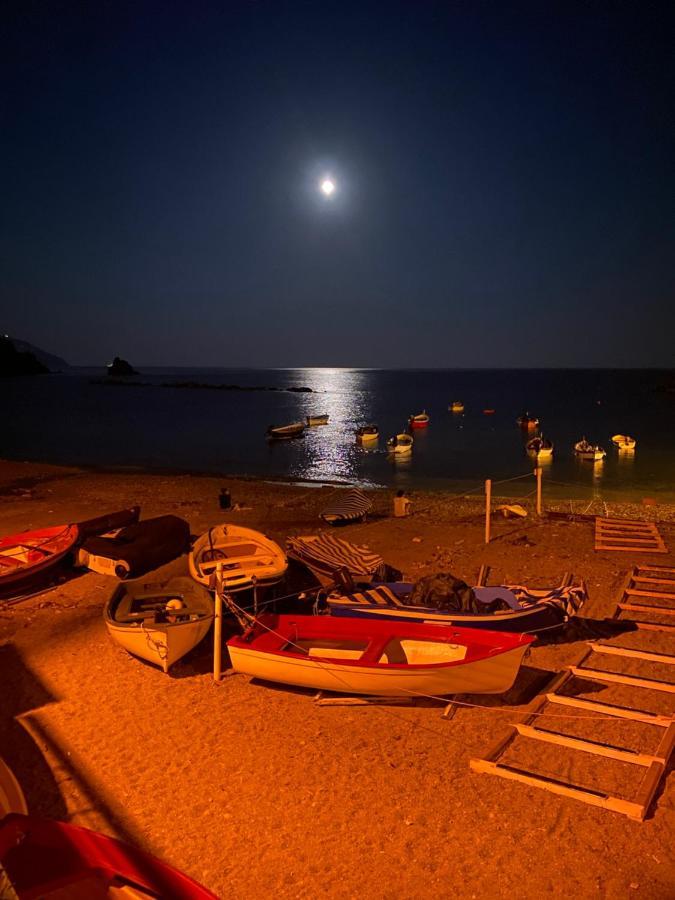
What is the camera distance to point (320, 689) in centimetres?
803

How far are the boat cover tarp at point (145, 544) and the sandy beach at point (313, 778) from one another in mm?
1756

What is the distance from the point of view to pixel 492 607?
9375mm

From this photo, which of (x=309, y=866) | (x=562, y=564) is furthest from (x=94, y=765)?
(x=562, y=564)

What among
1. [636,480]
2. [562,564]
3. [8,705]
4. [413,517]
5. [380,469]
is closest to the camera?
[8,705]

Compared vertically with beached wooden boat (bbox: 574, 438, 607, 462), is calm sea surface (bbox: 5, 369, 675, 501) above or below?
below

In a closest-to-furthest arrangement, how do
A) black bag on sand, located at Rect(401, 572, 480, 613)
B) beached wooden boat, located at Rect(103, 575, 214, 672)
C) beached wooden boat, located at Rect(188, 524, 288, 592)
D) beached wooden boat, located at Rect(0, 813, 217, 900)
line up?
beached wooden boat, located at Rect(0, 813, 217, 900)
beached wooden boat, located at Rect(103, 575, 214, 672)
black bag on sand, located at Rect(401, 572, 480, 613)
beached wooden boat, located at Rect(188, 524, 288, 592)

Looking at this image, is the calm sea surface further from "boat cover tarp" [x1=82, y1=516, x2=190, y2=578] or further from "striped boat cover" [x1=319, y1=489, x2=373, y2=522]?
"boat cover tarp" [x1=82, y1=516, x2=190, y2=578]

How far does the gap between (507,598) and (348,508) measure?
9009 millimetres

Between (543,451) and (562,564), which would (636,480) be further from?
(562,564)

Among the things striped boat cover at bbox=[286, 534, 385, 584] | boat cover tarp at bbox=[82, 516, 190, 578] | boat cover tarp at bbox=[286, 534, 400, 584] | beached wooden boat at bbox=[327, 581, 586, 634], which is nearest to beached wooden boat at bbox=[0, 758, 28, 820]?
beached wooden boat at bbox=[327, 581, 586, 634]

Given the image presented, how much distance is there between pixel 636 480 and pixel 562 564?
79.7 ft

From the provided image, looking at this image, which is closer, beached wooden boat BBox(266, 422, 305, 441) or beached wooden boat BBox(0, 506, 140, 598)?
beached wooden boat BBox(0, 506, 140, 598)

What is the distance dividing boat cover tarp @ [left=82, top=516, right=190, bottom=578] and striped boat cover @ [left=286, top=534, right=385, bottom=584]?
3039mm

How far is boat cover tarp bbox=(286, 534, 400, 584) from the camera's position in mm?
11617
